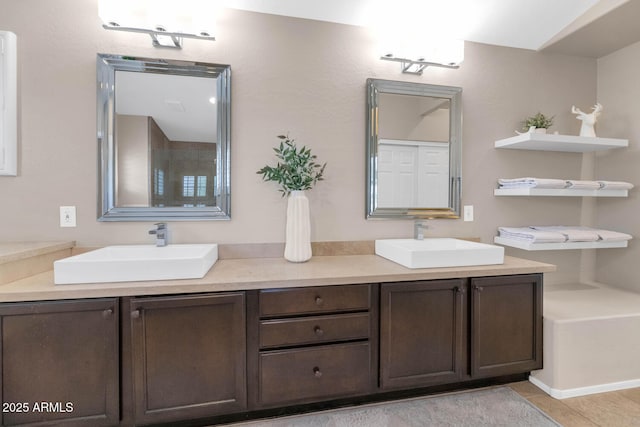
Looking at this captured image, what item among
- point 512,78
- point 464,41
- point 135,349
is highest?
point 464,41

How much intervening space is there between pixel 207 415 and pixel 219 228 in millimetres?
967

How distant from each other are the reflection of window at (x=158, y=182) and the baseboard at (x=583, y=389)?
252 cm

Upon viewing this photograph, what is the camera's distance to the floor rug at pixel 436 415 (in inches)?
58.8

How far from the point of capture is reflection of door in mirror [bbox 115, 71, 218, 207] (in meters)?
1.75

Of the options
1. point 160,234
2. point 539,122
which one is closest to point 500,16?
point 539,122

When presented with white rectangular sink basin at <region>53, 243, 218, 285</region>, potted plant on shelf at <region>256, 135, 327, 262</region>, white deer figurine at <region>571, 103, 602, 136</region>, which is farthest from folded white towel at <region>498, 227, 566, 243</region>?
white rectangular sink basin at <region>53, 243, 218, 285</region>

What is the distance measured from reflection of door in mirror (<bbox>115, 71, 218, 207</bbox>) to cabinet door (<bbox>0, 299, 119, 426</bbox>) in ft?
2.29

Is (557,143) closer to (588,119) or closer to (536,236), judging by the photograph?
(588,119)

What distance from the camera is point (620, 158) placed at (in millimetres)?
2271

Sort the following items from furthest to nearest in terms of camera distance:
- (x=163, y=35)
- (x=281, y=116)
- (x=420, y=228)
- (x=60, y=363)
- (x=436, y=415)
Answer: (x=420, y=228)
(x=281, y=116)
(x=163, y=35)
(x=436, y=415)
(x=60, y=363)

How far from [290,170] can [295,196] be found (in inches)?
6.3

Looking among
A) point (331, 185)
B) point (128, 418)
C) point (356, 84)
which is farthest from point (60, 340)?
point (356, 84)

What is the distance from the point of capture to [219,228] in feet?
6.10

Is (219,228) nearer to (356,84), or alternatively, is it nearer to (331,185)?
(331,185)
